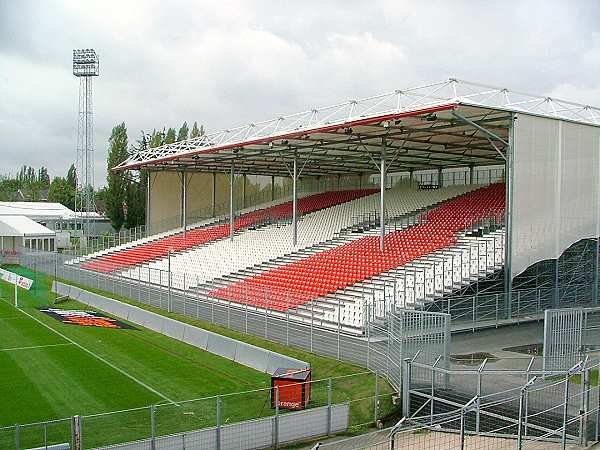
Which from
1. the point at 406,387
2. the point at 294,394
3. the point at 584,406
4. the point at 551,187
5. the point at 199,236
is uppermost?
the point at 551,187

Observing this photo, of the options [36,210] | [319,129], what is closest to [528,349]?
[319,129]

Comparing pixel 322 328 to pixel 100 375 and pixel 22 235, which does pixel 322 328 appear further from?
pixel 22 235

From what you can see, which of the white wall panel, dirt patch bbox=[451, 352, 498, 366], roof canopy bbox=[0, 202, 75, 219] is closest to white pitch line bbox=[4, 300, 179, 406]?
dirt patch bbox=[451, 352, 498, 366]

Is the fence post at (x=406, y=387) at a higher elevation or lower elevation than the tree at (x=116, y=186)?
lower

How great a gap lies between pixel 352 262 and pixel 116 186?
36.0m

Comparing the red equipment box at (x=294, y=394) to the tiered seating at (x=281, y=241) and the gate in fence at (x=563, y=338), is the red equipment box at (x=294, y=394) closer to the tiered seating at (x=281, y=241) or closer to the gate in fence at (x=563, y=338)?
the gate in fence at (x=563, y=338)

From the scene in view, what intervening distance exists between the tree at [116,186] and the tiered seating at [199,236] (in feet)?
49.9

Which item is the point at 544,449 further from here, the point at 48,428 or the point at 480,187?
the point at 480,187

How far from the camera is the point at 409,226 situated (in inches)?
1210

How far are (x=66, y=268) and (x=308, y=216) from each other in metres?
14.6

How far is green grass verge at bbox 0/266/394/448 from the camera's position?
1045 cm

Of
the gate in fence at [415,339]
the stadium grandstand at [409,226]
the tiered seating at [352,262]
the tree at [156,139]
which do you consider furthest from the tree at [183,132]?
the gate in fence at [415,339]

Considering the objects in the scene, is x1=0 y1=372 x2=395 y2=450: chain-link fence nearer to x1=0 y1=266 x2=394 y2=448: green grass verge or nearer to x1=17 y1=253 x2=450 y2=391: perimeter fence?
x1=0 y1=266 x2=394 y2=448: green grass verge

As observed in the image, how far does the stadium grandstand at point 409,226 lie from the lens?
2075cm
